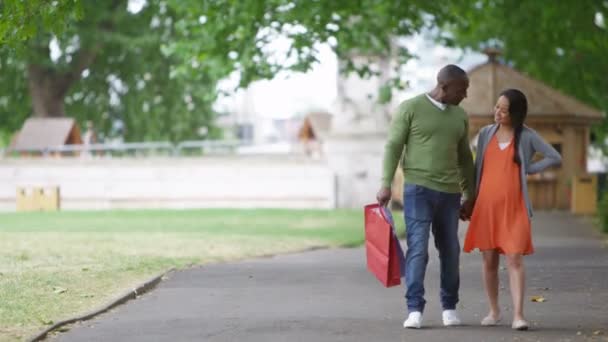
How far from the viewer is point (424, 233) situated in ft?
33.8

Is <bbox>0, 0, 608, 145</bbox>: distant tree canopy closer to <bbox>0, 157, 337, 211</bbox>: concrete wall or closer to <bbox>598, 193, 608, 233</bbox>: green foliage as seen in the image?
<bbox>0, 157, 337, 211</bbox>: concrete wall

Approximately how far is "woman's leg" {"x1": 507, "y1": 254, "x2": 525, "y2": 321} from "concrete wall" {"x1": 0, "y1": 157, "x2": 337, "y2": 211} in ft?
87.4

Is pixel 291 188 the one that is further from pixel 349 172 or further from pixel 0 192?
pixel 0 192

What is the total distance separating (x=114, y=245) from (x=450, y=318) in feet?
32.4

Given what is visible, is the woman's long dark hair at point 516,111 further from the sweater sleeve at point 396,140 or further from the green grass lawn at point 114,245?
Answer: the green grass lawn at point 114,245

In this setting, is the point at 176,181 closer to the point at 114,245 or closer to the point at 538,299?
the point at 114,245

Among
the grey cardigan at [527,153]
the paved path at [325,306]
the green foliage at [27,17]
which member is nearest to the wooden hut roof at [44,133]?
the paved path at [325,306]

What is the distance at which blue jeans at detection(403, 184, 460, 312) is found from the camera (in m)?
10.3

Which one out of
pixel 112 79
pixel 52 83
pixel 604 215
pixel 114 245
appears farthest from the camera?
pixel 112 79

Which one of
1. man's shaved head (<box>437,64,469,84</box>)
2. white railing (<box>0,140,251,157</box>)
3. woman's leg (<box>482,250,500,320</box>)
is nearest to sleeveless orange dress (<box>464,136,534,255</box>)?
woman's leg (<box>482,250,500,320</box>)

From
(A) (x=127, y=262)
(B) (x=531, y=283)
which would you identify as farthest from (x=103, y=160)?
(B) (x=531, y=283)

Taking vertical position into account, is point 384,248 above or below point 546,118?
below

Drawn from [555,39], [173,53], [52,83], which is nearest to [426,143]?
[173,53]

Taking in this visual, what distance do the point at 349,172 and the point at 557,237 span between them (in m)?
13.8
